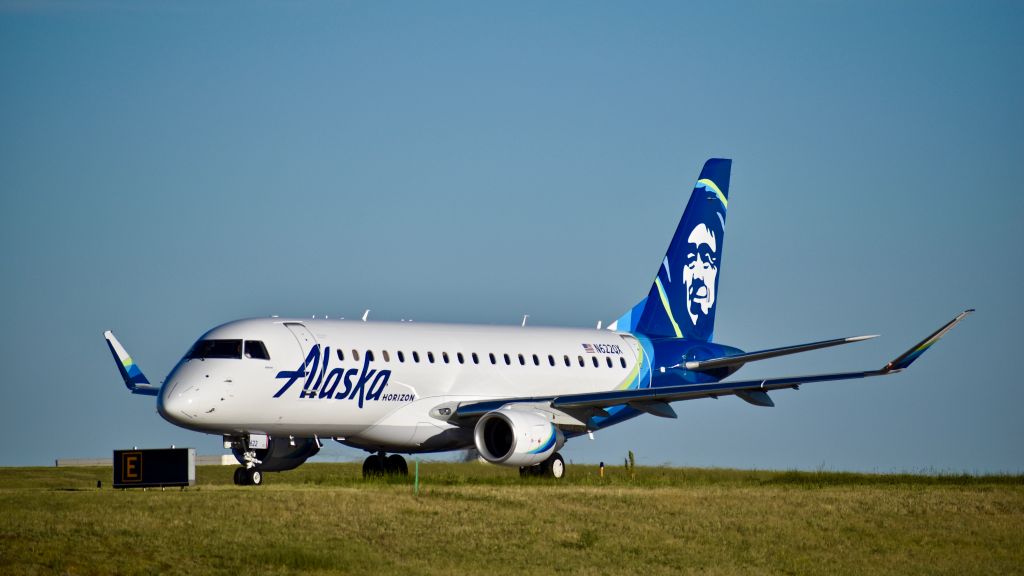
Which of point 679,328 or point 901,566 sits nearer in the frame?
point 901,566

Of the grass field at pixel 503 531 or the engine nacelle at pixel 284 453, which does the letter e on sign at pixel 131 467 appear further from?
the engine nacelle at pixel 284 453

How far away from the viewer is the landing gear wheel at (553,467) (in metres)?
39.4

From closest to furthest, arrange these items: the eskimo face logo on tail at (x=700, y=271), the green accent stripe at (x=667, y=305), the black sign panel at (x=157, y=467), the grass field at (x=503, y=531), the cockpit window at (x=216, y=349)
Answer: the grass field at (x=503, y=531)
the black sign panel at (x=157, y=467)
the cockpit window at (x=216, y=349)
the green accent stripe at (x=667, y=305)
the eskimo face logo on tail at (x=700, y=271)

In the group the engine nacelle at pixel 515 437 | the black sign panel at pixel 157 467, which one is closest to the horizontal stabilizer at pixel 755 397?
the engine nacelle at pixel 515 437

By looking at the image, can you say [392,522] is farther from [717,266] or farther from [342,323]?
[717,266]

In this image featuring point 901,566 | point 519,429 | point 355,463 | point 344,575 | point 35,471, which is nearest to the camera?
point 344,575

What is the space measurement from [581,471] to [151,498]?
18.7 m

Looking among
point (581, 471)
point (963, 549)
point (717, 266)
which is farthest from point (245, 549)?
point (717, 266)

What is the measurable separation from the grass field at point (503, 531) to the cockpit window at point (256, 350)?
3081 mm

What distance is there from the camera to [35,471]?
147 feet

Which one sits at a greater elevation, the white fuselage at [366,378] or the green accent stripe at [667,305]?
the green accent stripe at [667,305]

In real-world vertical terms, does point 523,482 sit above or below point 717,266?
below

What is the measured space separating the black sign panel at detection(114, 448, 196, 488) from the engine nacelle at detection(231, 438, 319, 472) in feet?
17.6

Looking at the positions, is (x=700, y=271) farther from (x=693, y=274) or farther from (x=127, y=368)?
(x=127, y=368)
